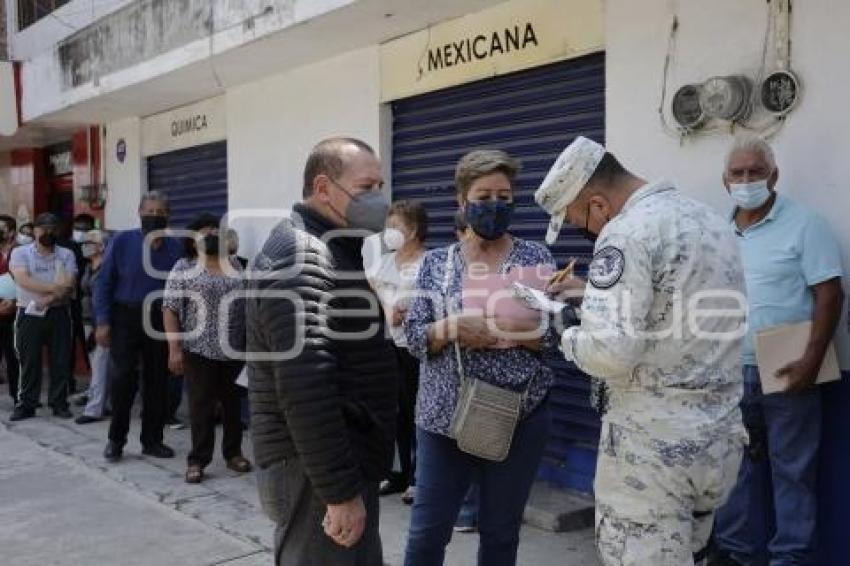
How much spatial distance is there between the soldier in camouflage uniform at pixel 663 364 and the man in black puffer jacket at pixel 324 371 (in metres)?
0.64

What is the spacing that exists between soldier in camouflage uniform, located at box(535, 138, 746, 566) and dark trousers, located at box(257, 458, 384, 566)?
2.54 ft

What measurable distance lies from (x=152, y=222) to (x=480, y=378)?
396 centimetres

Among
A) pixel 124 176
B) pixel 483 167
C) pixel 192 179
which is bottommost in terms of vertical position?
pixel 483 167

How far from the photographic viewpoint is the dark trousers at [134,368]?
6473 mm

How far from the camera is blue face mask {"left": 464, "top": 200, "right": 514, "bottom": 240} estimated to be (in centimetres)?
325

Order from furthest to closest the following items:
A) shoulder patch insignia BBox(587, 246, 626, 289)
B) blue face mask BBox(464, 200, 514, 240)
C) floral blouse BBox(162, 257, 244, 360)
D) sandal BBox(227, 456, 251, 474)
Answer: sandal BBox(227, 456, 251, 474), floral blouse BBox(162, 257, 244, 360), blue face mask BBox(464, 200, 514, 240), shoulder patch insignia BBox(587, 246, 626, 289)

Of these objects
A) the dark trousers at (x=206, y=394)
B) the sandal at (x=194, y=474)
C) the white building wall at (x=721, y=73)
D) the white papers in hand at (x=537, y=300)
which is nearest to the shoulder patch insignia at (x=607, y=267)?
the white papers in hand at (x=537, y=300)

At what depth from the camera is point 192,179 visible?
9320 millimetres

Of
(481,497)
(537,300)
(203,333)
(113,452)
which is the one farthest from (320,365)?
(113,452)

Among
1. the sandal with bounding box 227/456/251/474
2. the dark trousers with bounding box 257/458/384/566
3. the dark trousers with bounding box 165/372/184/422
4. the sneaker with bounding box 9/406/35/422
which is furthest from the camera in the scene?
the sneaker with bounding box 9/406/35/422

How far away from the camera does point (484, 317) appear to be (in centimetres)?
310

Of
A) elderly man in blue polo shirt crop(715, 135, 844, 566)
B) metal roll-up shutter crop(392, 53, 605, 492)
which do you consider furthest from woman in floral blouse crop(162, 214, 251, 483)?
elderly man in blue polo shirt crop(715, 135, 844, 566)

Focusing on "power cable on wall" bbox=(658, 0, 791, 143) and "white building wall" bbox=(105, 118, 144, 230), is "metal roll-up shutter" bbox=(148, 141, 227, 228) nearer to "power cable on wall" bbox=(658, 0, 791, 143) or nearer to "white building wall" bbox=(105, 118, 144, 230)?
"white building wall" bbox=(105, 118, 144, 230)

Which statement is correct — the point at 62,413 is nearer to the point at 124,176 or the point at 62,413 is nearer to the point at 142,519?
the point at 124,176
